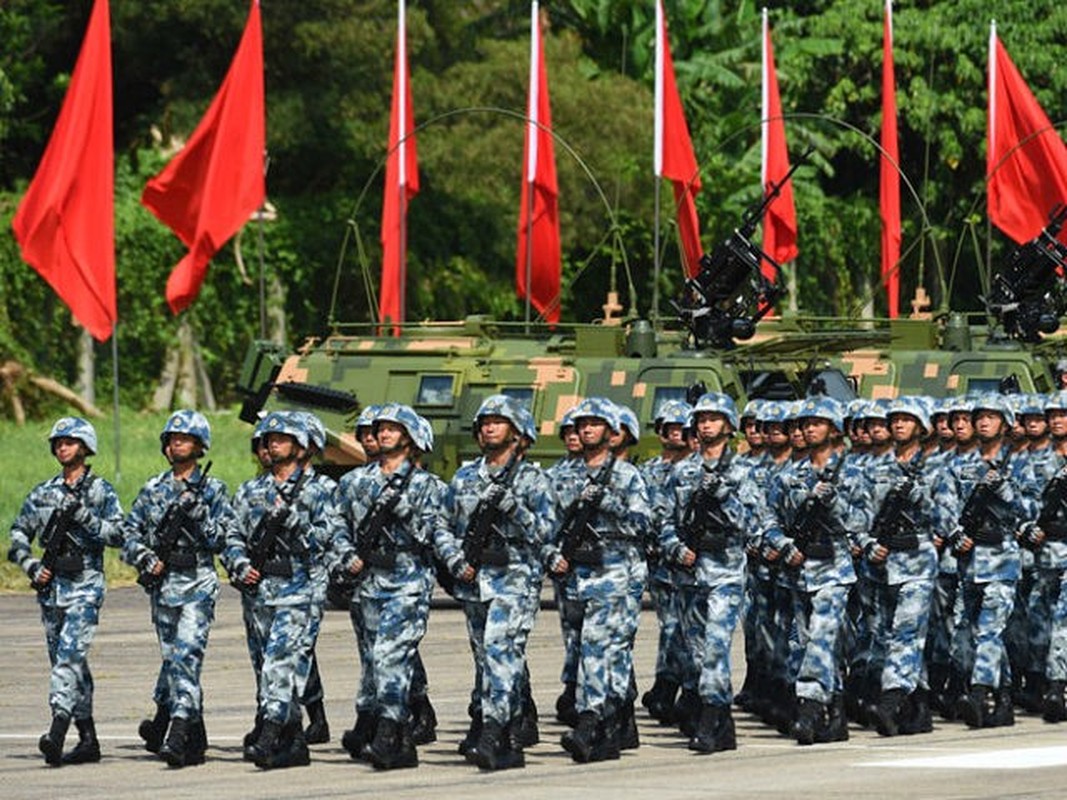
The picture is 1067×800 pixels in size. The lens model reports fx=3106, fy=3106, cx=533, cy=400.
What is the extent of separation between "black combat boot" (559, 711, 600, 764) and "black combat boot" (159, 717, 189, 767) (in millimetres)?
1927

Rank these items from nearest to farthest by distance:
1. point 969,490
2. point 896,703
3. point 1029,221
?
1. point 896,703
2. point 969,490
3. point 1029,221

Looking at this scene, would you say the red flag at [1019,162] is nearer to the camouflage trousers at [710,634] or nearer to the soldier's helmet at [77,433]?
the camouflage trousers at [710,634]

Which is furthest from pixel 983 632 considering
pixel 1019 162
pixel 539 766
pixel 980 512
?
pixel 1019 162

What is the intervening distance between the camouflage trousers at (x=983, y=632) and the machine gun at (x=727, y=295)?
11.2 metres

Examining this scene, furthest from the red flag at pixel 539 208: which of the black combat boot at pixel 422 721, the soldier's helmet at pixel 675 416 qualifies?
the black combat boot at pixel 422 721

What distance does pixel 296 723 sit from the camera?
1560 centimetres

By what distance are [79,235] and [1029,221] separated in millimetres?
12755

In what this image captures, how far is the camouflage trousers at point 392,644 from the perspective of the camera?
1549cm

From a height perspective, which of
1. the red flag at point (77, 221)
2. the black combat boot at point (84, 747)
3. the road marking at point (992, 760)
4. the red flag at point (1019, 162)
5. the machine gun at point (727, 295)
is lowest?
the road marking at point (992, 760)

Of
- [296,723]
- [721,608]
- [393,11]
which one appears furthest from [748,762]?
[393,11]

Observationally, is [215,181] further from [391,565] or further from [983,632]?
Answer: [391,565]

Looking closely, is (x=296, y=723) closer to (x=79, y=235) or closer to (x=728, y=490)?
(x=728, y=490)

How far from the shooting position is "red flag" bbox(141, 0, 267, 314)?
3300 cm

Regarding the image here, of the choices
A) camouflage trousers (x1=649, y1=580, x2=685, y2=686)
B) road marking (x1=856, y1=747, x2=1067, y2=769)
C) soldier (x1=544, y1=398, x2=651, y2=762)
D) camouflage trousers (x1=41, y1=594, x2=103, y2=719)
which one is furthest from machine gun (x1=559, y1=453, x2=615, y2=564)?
camouflage trousers (x1=41, y1=594, x2=103, y2=719)
